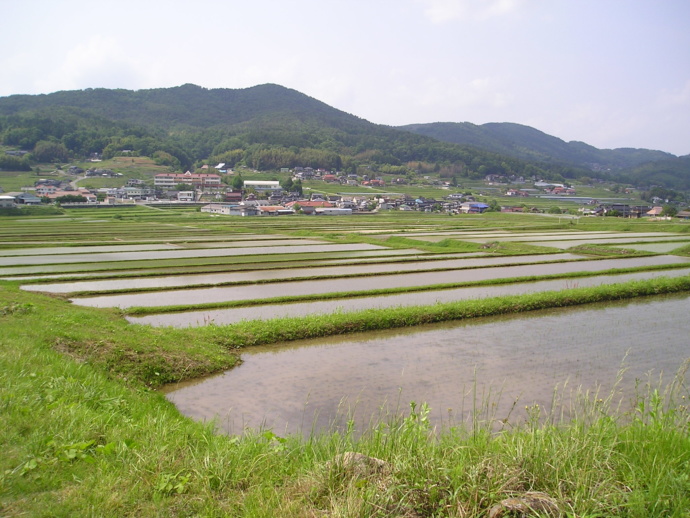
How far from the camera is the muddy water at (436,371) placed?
759cm

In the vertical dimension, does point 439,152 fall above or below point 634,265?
above

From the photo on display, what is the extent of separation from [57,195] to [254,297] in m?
58.3

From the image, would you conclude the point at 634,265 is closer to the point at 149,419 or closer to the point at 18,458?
the point at 149,419

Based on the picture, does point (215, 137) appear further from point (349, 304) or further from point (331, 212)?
point (349, 304)

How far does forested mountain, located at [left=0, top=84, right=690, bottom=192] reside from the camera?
4033 inches

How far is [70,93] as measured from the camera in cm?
16000

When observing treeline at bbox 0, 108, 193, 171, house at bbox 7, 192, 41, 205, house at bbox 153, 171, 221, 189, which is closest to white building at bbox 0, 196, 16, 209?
house at bbox 7, 192, 41, 205

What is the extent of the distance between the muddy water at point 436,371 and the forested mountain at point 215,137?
90.2m

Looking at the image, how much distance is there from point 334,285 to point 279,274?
2.84 meters

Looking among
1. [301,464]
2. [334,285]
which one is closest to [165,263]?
[334,285]

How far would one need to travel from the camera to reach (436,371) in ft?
30.5

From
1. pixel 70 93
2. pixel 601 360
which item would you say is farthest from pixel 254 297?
pixel 70 93

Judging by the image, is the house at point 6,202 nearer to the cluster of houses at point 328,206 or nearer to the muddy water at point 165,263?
the cluster of houses at point 328,206

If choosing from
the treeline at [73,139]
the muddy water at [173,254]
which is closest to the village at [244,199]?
the treeline at [73,139]
